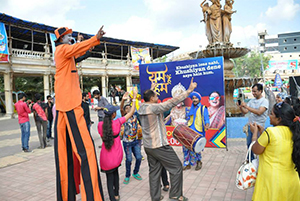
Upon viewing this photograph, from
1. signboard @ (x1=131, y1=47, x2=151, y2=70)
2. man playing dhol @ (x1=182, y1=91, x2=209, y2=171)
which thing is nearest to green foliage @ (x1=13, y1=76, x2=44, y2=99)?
signboard @ (x1=131, y1=47, x2=151, y2=70)

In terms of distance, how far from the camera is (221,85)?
5883 mm

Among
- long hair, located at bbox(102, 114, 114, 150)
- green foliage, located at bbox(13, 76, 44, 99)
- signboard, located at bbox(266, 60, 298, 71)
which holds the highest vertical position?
signboard, located at bbox(266, 60, 298, 71)

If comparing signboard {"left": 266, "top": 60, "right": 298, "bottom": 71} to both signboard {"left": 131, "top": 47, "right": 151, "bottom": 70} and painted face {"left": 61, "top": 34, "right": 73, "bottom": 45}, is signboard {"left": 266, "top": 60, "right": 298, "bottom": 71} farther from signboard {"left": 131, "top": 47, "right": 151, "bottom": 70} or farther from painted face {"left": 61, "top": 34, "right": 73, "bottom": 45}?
painted face {"left": 61, "top": 34, "right": 73, "bottom": 45}

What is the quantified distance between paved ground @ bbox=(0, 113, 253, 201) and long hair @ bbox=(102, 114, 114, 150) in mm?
1025

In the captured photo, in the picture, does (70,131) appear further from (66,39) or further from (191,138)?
(191,138)

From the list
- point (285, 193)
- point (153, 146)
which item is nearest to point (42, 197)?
point (153, 146)

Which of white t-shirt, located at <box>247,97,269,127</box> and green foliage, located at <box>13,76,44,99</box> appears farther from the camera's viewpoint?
green foliage, located at <box>13,76,44,99</box>

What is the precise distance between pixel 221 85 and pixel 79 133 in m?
4.11

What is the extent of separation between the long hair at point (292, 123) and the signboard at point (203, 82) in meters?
3.42

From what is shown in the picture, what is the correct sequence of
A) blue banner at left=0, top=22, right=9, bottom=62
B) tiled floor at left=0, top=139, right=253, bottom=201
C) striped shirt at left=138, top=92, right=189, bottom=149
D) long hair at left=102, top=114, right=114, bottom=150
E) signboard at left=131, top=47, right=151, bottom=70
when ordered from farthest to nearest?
1. signboard at left=131, top=47, right=151, bottom=70
2. blue banner at left=0, top=22, right=9, bottom=62
3. tiled floor at left=0, top=139, right=253, bottom=201
4. long hair at left=102, top=114, right=114, bottom=150
5. striped shirt at left=138, top=92, right=189, bottom=149

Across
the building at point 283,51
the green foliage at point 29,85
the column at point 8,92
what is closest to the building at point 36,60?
the column at point 8,92

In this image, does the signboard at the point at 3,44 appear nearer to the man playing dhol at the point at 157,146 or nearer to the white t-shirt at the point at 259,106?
the man playing dhol at the point at 157,146

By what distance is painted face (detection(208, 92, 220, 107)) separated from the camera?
19.6 ft

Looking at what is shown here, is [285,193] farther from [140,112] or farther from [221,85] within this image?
[221,85]
